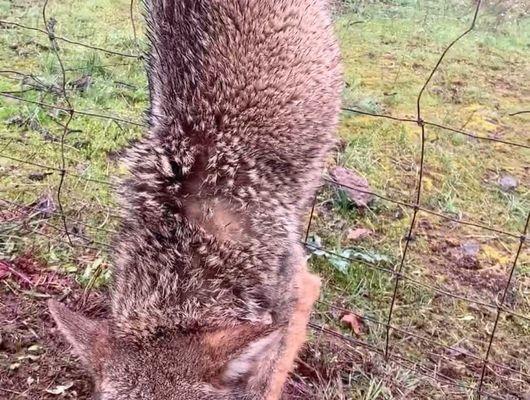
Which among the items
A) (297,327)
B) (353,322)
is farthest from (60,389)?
(353,322)

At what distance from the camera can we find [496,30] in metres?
8.20

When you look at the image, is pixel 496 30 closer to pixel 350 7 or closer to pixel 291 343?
pixel 350 7

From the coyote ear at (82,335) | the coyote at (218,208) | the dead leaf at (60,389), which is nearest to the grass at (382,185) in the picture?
the coyote at (218,208)

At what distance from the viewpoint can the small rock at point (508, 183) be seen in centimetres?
509

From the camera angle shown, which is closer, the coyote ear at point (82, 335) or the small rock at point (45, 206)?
the coyote ear at point (82, 335)

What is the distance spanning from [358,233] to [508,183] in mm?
1363

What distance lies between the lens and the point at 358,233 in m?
4.63

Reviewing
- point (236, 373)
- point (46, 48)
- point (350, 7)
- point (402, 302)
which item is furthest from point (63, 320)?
point (350, 7)

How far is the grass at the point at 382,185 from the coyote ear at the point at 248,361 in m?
1.09

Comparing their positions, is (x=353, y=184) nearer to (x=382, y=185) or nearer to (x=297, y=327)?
(x=382, y=185)

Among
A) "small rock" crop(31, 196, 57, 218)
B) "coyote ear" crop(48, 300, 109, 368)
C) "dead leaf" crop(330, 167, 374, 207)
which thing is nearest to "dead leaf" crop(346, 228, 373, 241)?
"dead leaf" crop(330, 167, 374, 207)

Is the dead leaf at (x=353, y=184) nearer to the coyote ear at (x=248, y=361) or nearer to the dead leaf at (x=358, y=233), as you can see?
the dead leaf at (x=358, y=233)

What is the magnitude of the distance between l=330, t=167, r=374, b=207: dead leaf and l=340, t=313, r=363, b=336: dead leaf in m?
1.05

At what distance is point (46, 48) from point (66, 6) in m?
1.42
